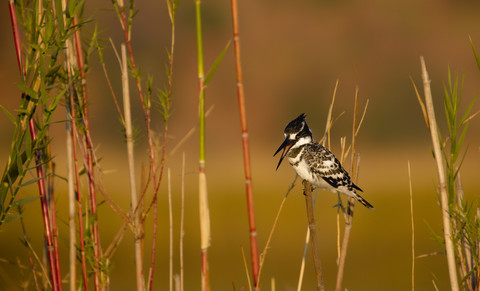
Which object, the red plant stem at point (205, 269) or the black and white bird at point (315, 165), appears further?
the black and white bird at point (315, 165)

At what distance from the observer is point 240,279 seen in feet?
34.2

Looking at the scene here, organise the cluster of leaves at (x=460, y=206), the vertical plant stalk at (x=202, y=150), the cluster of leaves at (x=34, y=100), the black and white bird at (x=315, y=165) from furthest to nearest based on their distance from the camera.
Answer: the black and white bird at (x=315, y=165) → the cluster of leaves at (x=460, y=206) → the cluster of leaves at (x=34, y=100) → the vertical plant stalk at (x=202, y=150)

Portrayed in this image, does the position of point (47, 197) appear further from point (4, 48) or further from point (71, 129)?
point (4, 48)

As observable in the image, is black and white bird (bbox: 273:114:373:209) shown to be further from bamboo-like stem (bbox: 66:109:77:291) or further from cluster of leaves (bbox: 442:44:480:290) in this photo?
bamboo-like stem (bbox: 66:109:77:291)

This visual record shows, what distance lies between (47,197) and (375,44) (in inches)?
1034

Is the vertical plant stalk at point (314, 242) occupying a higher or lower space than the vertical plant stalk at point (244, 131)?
lower

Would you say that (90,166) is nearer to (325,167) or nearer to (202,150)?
(202,150)

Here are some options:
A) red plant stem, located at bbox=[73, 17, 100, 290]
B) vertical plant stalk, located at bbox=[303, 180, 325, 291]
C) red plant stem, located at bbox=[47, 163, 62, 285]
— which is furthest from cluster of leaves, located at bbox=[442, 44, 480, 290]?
red plant stem, located at bbox=[47, 163, 62, 285]

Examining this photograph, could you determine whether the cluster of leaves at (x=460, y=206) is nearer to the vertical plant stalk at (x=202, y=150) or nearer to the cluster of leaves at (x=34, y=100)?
the vertical plant stalk at (x=202, y=150)

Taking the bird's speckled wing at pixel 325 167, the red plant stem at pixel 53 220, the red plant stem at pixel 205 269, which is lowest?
the red plant stem at pixel 205 269

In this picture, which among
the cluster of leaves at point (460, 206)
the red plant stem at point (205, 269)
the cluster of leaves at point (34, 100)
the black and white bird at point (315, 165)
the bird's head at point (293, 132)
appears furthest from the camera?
the black and white bird at point (315, 165)

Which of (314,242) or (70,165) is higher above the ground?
(70,165)

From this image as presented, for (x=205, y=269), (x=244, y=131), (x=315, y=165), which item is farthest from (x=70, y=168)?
(x=315, y=165)

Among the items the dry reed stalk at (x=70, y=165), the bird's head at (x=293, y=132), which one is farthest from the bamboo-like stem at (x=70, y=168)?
the bird's head at (x=293, y=132)
